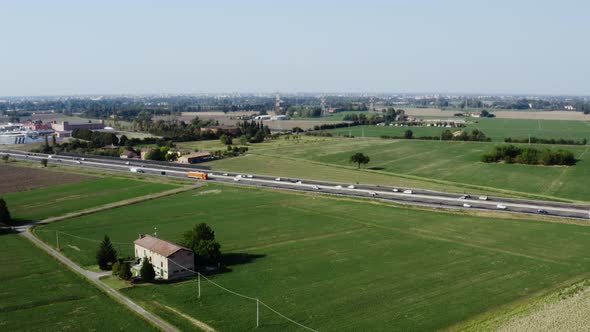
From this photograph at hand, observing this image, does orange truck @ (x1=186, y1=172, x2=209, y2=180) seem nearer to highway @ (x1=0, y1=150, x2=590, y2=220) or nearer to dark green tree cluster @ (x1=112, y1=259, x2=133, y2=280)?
highway @ (x1=0, y1=150, x2=590, y2=220)

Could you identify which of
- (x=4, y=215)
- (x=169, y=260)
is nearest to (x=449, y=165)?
(x=169, y=260)

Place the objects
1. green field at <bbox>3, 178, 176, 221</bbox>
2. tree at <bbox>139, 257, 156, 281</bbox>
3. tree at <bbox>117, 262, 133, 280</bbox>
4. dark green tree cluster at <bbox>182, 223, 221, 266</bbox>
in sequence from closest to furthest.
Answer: tree at <bbox>117, 262, 133, 280</bbox> < tree at <bbox>139, 257, 156, 281</bbox> < dark green tree cluster at <bbox>182, 223, 221, 266</bbox> < green field at <bbox>3, 178, 176, 221</bbox>

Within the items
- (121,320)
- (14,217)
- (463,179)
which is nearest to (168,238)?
(121,320)

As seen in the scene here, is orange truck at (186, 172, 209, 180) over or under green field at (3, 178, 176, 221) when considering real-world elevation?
over

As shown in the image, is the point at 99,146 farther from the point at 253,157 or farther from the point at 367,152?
the point at 367,152

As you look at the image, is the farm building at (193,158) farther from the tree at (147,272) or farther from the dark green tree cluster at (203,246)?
the tree at (147,272)

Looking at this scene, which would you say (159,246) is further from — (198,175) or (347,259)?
(198,175)

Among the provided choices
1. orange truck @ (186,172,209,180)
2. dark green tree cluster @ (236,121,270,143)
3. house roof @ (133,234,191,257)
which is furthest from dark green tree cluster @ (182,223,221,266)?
dark green tree cluster @ (236,121,270,143)

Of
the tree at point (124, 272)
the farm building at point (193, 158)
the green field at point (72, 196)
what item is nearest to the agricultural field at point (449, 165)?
the farm building at point (193, 158)
